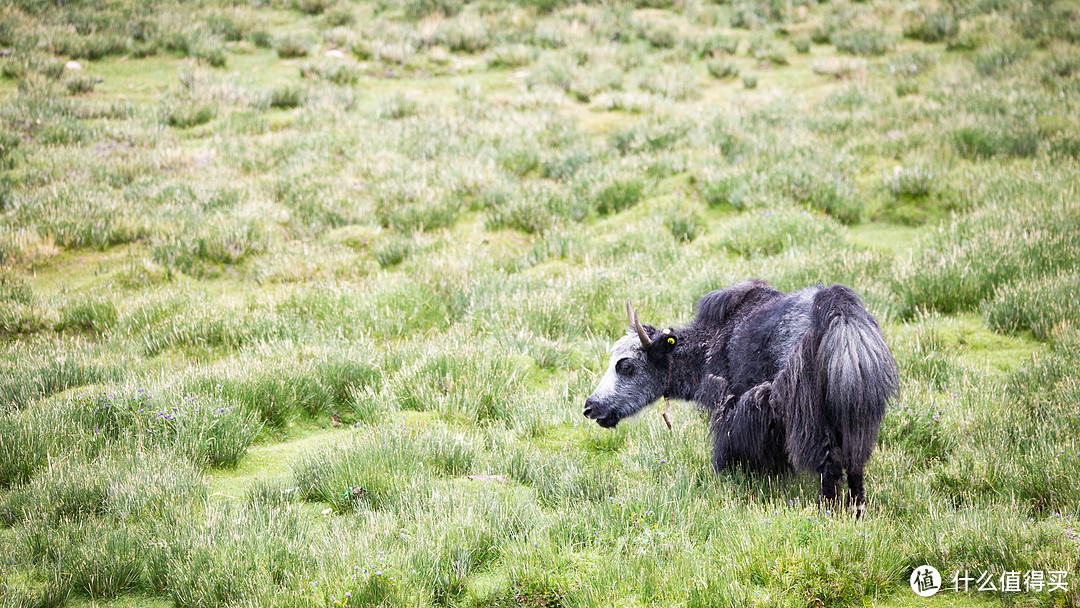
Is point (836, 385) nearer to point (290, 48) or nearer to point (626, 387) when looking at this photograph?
point (626, 387)

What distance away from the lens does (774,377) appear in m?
4.64

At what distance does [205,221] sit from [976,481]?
976 centimetres

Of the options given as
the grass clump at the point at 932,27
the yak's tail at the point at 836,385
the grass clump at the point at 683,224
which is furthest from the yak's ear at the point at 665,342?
the grass clump at the point at 932,27

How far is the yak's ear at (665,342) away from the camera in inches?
215

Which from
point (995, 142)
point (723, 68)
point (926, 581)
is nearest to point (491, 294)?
point (926, 581)

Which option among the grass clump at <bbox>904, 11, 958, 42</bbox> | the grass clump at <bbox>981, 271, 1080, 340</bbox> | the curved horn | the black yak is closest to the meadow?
the grass clump at <bbox>981, 271, 1080, 340</bbox>

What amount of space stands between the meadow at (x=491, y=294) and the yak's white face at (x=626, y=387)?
405mm

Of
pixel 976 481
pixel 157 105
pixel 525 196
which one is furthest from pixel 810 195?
pixel 157 105

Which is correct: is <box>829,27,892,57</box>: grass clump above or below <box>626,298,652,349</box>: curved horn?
above

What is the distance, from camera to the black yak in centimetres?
419

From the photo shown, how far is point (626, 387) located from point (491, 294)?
3.23 meters

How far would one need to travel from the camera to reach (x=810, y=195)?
1056 centimetres

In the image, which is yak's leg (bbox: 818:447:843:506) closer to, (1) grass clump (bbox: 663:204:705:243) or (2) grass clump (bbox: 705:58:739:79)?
(1) grass clump (bbox: 663:204:705:243)

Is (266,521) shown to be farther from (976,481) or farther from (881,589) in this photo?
(976,481)
